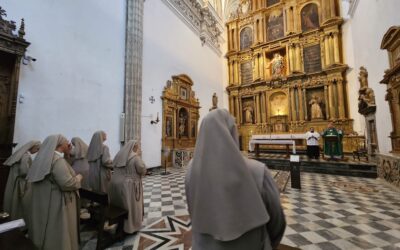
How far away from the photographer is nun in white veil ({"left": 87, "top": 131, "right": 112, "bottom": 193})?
12.8ft

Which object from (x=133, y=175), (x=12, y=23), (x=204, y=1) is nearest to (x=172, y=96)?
(x=12, y=23)

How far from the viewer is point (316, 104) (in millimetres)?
12109

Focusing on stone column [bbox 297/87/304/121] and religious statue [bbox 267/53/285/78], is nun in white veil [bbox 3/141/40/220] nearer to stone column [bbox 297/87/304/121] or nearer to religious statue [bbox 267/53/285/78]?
stone column [bbox 297/87/304/121]

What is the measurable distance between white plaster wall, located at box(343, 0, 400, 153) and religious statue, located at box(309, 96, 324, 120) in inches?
78.9

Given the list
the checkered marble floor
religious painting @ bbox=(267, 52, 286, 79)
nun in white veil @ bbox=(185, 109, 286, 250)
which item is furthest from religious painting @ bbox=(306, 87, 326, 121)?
nun in white veil @ bbox=(185, 109, 286, 250)

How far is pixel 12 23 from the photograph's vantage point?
4.36m

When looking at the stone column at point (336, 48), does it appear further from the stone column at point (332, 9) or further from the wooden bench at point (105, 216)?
the wooden bench at point (105, 216)

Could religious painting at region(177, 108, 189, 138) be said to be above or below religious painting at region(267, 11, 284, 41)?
below

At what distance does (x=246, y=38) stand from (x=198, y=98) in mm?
6955

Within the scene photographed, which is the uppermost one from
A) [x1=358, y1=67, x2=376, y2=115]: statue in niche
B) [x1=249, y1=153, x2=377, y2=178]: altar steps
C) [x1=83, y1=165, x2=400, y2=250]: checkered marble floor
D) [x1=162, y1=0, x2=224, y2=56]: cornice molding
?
[x1=162, y1=0, x2=224, y2=56]: cornice molding

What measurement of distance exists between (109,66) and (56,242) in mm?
5963

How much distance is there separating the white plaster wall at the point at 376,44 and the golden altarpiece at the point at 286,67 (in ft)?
4.43

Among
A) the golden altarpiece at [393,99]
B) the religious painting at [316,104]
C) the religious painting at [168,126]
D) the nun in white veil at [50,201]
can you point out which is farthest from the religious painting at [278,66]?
the nun in white veil at [50,201]

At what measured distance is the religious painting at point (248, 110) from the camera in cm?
1434
